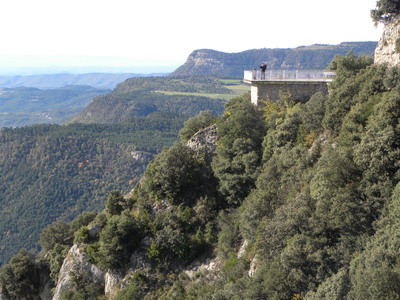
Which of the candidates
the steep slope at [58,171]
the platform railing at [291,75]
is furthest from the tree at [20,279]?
the steep slope at [58,171]

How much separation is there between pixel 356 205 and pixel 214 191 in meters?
12.4

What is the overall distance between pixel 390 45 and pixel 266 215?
11.3 m

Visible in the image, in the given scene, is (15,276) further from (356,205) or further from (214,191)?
(356,205)

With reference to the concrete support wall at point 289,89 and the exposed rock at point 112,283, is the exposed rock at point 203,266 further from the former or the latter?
the concrete support wall at point 289,89

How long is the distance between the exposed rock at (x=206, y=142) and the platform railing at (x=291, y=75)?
4.92m

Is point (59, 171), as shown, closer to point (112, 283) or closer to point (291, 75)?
point (112, 283)

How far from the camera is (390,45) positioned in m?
21.0

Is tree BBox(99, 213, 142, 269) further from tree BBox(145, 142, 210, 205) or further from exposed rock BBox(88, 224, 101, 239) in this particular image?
tree BBox(145, 142, 210, 205)

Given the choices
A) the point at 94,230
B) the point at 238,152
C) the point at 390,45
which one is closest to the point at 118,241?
the point at 94,230

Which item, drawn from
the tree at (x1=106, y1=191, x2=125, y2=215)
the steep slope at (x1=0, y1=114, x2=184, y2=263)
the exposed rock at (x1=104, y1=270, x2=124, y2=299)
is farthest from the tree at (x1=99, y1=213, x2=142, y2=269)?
the steep slope at (x1=0, y1=114, x2=184, y2=263)

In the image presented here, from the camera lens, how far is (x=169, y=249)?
929 inches

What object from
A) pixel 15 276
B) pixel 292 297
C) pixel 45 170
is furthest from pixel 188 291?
pixel 45 170

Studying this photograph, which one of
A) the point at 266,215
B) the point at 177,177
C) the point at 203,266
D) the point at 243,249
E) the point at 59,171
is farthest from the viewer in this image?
the point at 59,171

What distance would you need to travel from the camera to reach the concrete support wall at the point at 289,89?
28.1 meters
